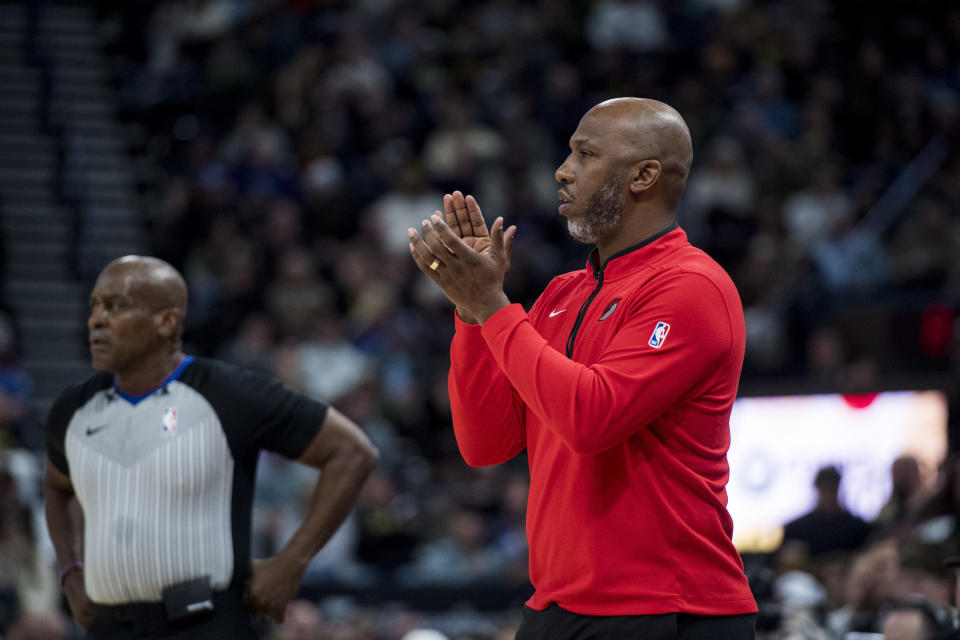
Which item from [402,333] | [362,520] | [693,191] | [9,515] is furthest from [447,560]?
[693,191]

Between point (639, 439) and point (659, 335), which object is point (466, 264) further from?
point (639, 439)

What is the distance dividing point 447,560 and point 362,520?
2.37 feet

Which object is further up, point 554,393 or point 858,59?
point 858,59

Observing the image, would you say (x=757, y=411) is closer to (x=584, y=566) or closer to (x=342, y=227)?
(x=342, y=227)

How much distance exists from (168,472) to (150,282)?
0.66m

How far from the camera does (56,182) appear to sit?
12.1 m

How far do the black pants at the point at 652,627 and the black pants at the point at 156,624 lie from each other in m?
1.47

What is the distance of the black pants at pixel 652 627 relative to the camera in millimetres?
3037

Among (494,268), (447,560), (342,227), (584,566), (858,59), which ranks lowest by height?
(447,560)

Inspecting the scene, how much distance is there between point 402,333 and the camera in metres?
11.2

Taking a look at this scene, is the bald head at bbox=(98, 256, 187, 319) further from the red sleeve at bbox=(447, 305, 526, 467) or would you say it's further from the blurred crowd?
the blurred crowd

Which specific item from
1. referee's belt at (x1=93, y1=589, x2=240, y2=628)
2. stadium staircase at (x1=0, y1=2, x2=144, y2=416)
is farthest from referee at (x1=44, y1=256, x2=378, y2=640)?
stadium staircase at (x1=0, y1=2, x2=144, y2=416)

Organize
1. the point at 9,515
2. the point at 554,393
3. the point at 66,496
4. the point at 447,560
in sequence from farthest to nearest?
the point at 447,560 → the point at 9,515 → the point at 66,496 → the point at 554,393

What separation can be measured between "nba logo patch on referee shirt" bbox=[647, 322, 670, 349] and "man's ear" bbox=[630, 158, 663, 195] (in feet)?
1.36
